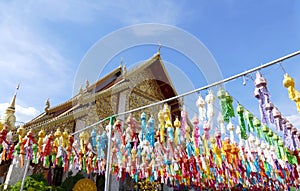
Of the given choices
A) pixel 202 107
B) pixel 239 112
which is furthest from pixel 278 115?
pixel 202 107

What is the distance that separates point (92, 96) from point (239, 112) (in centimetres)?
729

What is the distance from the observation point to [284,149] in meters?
6.68

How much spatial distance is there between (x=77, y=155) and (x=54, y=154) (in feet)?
2.44

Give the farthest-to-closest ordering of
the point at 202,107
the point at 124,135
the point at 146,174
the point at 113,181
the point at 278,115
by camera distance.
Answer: the point at 113,181 < the point at 146,174 < the point at 124,135 < the point at 202,107 < the point at 278,115

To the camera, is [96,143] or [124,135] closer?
[124,135]

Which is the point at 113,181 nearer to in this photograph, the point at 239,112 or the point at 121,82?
the point at 121,82

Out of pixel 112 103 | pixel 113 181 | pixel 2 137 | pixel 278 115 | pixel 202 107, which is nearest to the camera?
pixel 278 115

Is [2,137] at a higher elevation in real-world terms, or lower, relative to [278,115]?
higher

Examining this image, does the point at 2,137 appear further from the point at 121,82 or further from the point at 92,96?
→ the point at 121,82

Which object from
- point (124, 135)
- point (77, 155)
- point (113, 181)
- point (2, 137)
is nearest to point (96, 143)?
point (77, 155)

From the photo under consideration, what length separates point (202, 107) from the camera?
446cm

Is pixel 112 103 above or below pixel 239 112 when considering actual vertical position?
above

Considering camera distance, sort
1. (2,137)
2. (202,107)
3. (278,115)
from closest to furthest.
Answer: (278,115) < (202,107) < (2,137)

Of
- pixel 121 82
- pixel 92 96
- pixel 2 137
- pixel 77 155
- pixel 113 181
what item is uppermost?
pixel 121 82
